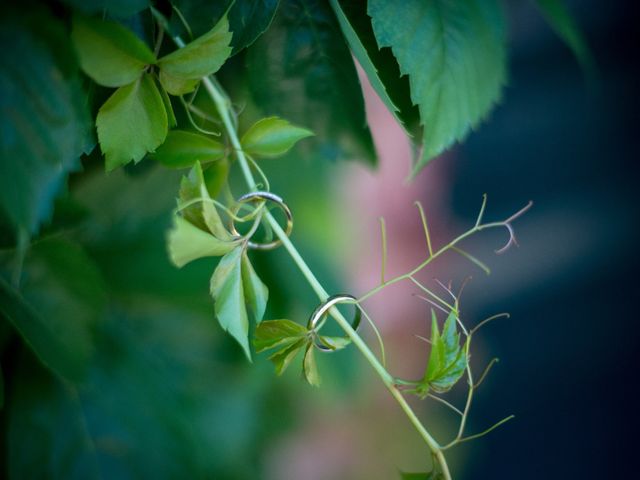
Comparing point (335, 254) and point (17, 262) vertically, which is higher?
point (17, 262)

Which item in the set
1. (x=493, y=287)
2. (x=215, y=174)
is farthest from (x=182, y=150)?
(x=493, y=287)

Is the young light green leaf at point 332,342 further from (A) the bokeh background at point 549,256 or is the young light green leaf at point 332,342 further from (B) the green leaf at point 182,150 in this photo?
(A) the bokeh background at point 549,256

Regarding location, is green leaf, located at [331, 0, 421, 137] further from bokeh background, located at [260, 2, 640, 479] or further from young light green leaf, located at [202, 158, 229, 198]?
bokeh background, located at [260, 2, 640, 479]

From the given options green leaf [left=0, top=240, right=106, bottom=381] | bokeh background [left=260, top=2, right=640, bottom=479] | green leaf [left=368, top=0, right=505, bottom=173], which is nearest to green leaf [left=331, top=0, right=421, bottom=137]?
green leaf [left=368, top=0, right=505, bottom=173]

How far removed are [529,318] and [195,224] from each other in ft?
2.00

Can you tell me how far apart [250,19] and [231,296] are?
0.08 metres

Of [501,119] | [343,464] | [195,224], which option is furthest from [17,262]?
[501,119]

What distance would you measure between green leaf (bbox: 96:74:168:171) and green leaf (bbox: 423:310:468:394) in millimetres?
80

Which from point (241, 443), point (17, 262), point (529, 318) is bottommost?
point (529, 318)

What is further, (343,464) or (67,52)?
(343,464)

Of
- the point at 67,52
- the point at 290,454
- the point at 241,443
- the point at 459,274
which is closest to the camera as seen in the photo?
the point at 67,52

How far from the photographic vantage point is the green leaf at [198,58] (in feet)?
0.46

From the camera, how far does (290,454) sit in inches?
17.4

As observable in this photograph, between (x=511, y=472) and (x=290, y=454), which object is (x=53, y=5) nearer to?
(x=290, y=454)
